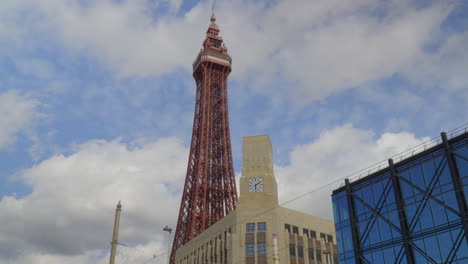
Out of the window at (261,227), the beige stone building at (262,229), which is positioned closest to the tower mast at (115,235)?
the beige stone building at (262,229)

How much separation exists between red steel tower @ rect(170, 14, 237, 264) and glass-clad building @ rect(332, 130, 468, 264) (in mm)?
49081

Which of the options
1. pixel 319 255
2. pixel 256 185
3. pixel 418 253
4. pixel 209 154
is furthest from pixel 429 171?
pixel 209 154

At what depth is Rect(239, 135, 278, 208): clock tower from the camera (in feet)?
220

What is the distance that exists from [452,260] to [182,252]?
188ft

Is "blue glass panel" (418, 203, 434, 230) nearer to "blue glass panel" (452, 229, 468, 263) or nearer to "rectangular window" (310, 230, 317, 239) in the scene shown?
"blue glass panel" (452, 229, 468, 263)

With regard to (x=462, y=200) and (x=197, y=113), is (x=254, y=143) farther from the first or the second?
(x=197, y=113)

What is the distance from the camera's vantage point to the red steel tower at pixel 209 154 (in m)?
101

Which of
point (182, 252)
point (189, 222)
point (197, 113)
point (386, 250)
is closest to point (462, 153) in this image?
point (386, 250)

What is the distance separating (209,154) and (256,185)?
4316 cm

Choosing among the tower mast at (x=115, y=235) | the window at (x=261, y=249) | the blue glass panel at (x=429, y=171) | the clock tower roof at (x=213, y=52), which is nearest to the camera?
the tower mast at (x=115, y=235)

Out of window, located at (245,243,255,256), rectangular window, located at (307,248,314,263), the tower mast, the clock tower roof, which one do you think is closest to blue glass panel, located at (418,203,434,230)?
rectangular window, located at (307,248,314,263)

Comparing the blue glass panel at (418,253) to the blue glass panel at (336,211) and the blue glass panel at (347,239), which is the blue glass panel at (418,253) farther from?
the blue glass panel at (336,211)

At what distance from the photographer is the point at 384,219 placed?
49.6m

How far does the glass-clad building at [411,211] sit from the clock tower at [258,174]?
13.9 meters
